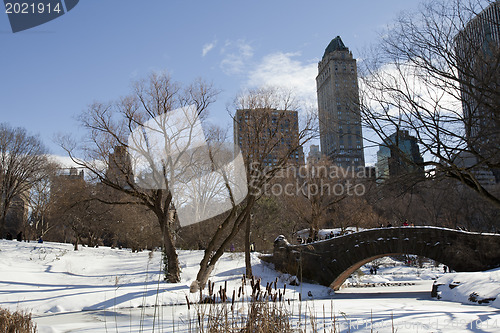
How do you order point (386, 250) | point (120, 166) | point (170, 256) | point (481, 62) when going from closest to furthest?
point (481, 62) → point (120, 166) → point (170, 256) → point (386, 250)

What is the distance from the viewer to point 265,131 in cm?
1712

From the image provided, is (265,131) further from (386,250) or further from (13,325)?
(13,325)

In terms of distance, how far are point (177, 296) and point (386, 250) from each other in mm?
13553

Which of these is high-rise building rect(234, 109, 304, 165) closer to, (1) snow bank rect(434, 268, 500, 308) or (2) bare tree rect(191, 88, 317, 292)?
(2) bare tree rect(191, 88, 317, 292)

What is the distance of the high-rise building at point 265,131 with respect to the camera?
54.3 ft

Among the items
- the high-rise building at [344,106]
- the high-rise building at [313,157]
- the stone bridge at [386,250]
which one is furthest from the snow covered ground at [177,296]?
the high-rise building at [313,157]

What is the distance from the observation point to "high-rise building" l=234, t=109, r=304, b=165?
16.6 m

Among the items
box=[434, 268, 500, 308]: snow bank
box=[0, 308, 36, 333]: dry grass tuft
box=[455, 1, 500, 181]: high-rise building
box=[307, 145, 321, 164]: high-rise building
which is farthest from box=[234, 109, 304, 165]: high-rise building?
box=[307, 145, 321, 164]: high-rise building

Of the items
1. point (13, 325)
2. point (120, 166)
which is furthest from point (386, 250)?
point (13, 325)

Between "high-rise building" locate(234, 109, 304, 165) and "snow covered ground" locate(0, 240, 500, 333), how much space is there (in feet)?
17.2

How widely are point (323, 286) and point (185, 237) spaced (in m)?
18.8

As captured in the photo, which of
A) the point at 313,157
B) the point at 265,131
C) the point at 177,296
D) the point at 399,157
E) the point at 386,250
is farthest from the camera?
the point at 313,157

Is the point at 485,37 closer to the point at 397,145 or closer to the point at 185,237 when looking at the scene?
the point at 397,145

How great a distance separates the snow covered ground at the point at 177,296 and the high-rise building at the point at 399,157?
10.8ft
